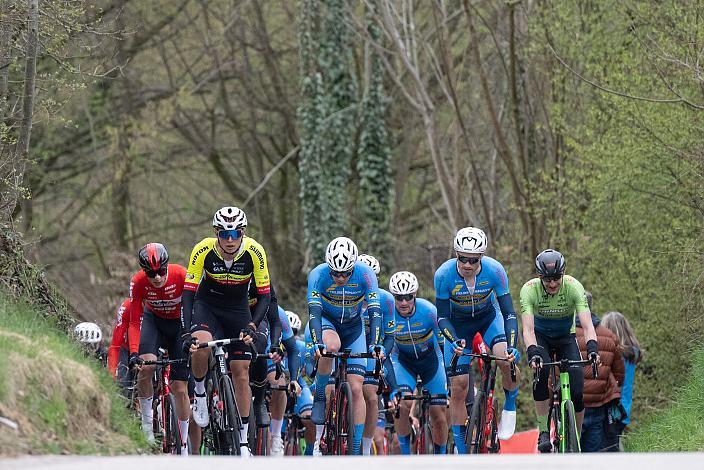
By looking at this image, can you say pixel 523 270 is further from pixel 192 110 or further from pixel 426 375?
pixel 192 110

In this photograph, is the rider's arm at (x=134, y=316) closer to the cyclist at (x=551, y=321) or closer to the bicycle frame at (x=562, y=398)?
the cyclist at (x=551, y=321)

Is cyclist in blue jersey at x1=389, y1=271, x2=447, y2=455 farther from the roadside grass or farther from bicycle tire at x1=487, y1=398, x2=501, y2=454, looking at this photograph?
the roadside grass

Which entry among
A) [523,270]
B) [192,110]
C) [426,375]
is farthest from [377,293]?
[192,110]

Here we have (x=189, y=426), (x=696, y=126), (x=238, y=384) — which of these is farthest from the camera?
(x=696, y=126)

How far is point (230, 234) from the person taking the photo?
12844 millimetres

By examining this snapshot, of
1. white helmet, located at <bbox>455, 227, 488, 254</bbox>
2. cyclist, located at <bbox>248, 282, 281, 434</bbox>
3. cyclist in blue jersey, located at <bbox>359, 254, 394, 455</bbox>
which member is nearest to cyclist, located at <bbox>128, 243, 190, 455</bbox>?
cyclist, located at <bbox>248, 282, 281, 434</bbox>

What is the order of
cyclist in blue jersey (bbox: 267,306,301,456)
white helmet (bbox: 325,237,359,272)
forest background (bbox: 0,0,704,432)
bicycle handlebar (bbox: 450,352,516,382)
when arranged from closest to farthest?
bicycle handlebar (bbox: 450,352,516,382) → white helmet (bbox: 325,237,359,272) → cyclist in blue jersey (bbox: 267,306,301,456) → forest background (bbox: 0,0,704,432)

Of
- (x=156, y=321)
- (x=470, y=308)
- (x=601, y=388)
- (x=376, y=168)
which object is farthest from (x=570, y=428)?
(x=376, y=168)

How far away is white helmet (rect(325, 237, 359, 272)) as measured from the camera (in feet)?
45.9

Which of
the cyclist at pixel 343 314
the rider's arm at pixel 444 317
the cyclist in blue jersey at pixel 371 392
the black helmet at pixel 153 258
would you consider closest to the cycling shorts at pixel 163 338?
the black helmet at pixel 153 258

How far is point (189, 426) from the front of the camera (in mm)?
14938

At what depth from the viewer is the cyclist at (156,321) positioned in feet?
46.3

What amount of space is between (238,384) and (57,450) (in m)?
3.95

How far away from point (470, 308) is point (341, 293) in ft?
4.68
